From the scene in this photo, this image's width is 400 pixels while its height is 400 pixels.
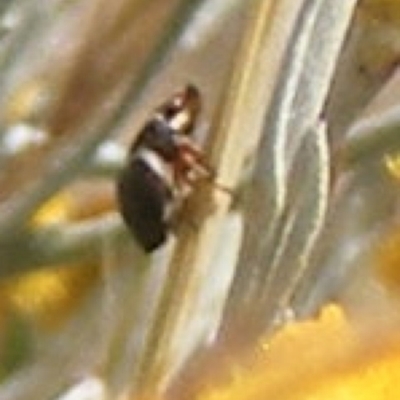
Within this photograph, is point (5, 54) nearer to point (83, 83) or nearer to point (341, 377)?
point (83, 83)

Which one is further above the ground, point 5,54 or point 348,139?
point 5,54

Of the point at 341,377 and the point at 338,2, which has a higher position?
the point at 338,2

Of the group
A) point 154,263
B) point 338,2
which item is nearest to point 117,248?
point 154,263

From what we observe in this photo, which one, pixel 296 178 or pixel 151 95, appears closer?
pixel 296 178

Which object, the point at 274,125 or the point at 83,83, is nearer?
the point at 274,125

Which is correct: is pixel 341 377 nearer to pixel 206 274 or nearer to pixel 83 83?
pixel 206 274

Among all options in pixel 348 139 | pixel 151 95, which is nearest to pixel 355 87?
pixel 348 139
